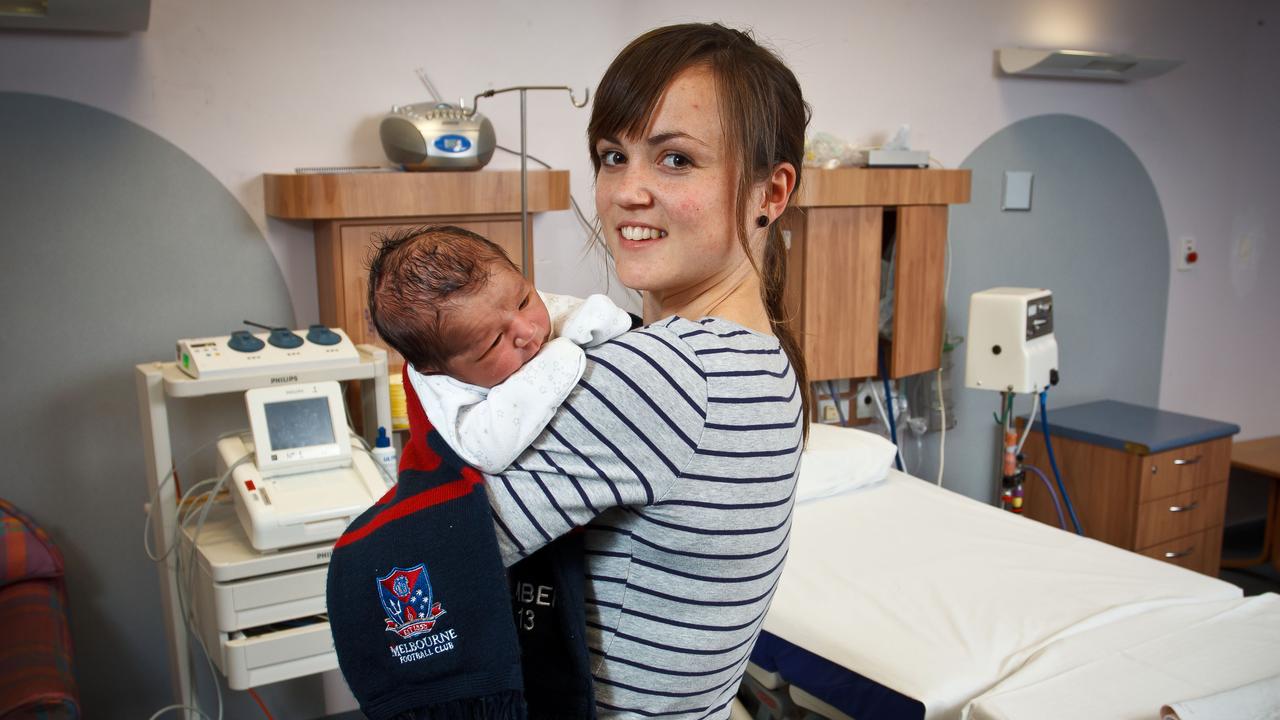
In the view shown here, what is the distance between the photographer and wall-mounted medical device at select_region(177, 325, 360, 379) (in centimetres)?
206

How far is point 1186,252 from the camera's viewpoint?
170 inches

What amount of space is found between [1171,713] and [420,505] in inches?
55.3

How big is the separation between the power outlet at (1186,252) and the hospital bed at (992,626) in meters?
2.27

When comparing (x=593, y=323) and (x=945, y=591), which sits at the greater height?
(x=593, y=323)

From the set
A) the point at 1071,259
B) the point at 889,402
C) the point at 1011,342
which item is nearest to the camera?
the point at 1011,342

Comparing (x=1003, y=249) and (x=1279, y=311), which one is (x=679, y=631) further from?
(x=1279, y=311)

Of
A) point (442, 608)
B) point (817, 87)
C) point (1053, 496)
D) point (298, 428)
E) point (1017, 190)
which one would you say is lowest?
point (1053, 496)

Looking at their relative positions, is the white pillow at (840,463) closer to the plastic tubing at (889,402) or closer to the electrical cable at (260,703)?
the plastic tubing at (889,402)

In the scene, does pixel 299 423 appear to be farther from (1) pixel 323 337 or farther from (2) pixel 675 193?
(2) pixel 675 193

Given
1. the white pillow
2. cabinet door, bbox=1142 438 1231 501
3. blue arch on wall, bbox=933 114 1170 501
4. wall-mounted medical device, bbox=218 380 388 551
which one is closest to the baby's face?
wall-mounted medical device, bbox=218 380 388 551

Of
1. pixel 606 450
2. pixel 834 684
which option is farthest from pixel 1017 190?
pixel 606 450

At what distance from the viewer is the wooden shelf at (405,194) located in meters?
2.29

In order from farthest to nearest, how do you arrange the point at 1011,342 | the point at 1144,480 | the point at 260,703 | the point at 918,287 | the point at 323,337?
the point at 1144,480 < the point at 918,287 < the point at 1011,342 < the point at 260,703 < the point at 323,337

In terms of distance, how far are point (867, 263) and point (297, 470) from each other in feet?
6.31
